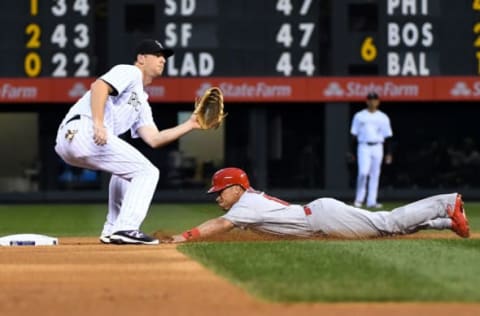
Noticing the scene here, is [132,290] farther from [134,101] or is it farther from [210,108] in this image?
[210,108]

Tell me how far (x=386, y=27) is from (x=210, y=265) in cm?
1311

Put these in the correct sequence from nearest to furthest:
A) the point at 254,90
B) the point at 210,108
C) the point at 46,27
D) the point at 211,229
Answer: the point at 211,229 → the point at 210,108 → the point at 46,27 → the point at 254,90

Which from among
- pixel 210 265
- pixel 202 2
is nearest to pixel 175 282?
pixel 210 265

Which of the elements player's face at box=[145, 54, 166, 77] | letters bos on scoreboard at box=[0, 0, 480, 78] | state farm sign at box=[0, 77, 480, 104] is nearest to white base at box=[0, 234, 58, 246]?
player's face at box=[145, 54, 166, 77]

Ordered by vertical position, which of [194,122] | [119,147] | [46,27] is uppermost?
[46,27]

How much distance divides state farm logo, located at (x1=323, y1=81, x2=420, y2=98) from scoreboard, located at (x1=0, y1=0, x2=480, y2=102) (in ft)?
0.11

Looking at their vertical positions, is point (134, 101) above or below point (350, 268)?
above

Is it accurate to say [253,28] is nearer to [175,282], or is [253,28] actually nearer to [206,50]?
[206,50]

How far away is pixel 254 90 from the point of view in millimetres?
22078

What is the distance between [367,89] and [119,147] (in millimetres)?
12249

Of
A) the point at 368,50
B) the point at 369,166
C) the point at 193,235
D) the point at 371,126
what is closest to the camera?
the point at 193,235

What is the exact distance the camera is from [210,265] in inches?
331

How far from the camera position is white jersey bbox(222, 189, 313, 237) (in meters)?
10.2

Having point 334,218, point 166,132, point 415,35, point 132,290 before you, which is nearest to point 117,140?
point 166,132
